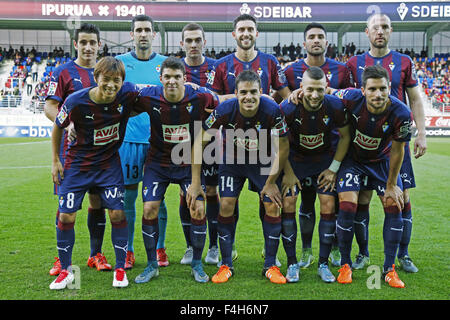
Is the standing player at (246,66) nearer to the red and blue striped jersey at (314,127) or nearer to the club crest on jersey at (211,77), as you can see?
the club crest on jersey at (211,77)

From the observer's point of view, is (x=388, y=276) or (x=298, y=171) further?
(x=298, y=171)

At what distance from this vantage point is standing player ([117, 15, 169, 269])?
438 centimetres

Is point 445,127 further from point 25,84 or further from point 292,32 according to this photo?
point 25,84

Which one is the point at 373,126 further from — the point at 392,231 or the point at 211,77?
the point at 211,77

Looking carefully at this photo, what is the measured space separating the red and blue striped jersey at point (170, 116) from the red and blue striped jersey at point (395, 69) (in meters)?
1.45

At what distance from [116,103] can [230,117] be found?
3.17 ft

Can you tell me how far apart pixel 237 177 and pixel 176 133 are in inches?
26.2

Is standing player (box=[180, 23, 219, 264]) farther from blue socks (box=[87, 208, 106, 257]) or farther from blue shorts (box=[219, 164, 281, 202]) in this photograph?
blue socks (box=[87, 208, 106, 257])

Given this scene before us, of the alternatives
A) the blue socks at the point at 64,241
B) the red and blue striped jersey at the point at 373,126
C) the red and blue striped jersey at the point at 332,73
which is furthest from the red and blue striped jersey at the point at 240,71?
the blue socks at the point at 64,241

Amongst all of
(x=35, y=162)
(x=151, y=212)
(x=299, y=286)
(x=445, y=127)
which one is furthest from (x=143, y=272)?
(x=445, y=127)

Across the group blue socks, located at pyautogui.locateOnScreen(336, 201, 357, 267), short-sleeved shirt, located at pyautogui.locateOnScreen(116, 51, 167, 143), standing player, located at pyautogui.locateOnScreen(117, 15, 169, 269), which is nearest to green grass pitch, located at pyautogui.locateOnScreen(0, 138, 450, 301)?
blue socks, located at pyautogui.locateOnScreen(336, 201, 357, 267)

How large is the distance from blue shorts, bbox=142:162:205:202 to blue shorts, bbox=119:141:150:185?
0.39 m

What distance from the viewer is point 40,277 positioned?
3.84 m

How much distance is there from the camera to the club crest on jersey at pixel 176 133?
392cm
